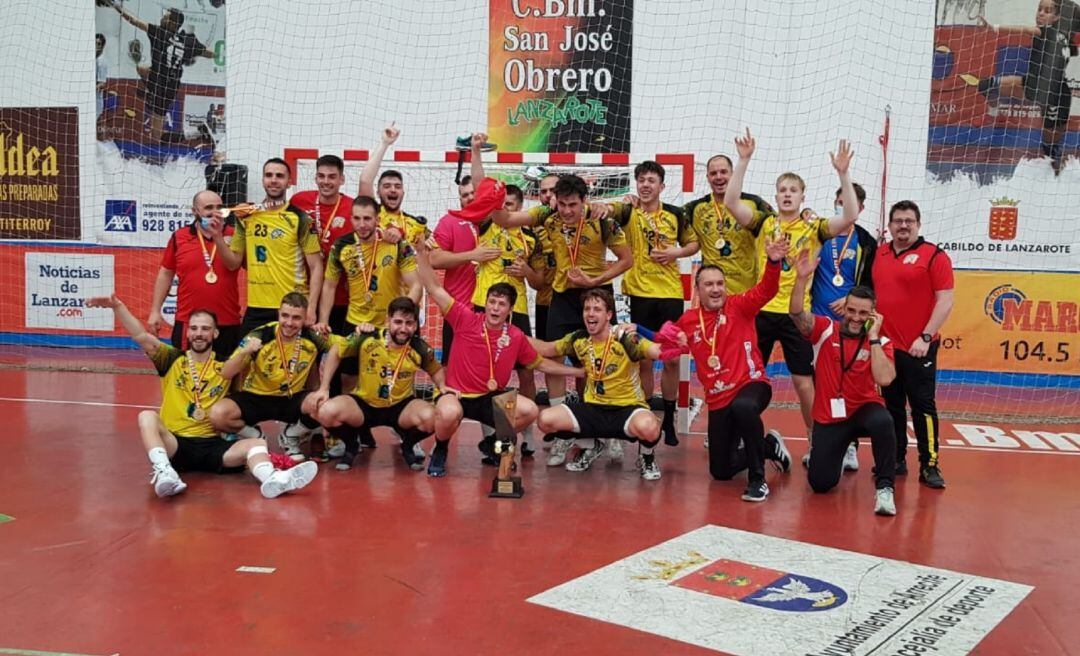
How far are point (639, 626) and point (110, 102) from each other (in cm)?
1127

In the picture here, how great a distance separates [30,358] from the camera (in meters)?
11.5

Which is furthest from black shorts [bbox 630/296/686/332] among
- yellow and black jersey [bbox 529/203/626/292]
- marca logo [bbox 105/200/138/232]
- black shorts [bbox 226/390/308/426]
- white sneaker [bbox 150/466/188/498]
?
marca logo [bbox 105/200/138/232]

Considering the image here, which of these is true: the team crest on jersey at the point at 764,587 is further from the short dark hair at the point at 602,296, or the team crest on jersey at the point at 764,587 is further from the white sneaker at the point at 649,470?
the short dark hair at the point at 602,296

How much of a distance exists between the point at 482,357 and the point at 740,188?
203cm

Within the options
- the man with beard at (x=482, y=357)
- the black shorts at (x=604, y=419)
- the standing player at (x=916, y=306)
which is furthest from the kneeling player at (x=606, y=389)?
the standing player at (x=916, y=306)

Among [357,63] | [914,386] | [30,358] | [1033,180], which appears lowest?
[30,358]

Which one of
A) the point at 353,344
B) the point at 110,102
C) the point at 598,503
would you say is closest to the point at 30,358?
the point at 110,102

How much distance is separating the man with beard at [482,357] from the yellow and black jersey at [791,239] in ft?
4.95

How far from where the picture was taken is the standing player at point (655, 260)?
6.89m

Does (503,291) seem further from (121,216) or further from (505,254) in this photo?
(121,216)

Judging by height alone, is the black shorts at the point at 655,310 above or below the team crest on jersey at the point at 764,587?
above

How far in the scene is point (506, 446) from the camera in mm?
6016

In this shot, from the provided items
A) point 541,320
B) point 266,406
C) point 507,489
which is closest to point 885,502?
point 507,489

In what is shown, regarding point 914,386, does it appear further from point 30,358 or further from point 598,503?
point 30,358
